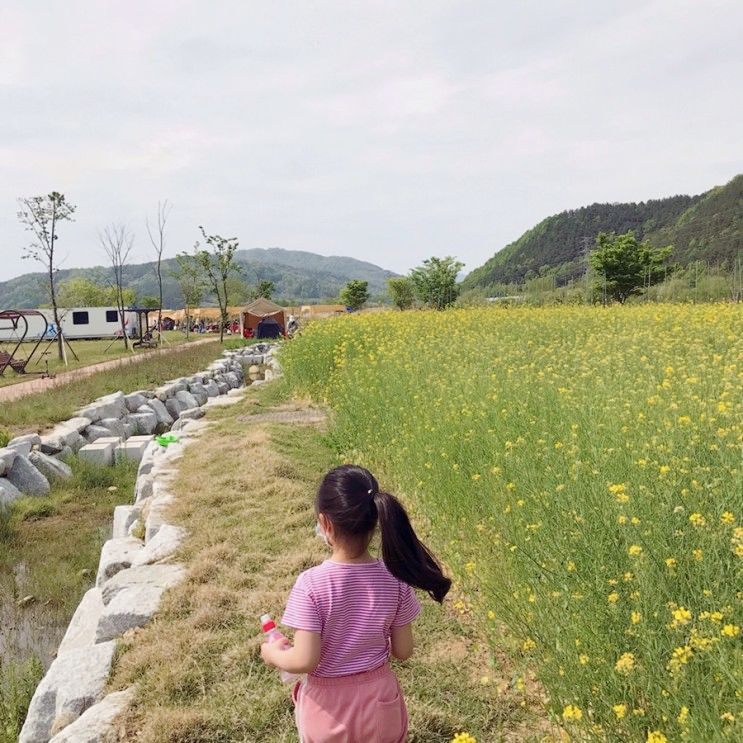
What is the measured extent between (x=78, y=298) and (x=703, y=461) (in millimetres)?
65079

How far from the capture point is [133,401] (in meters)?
12.0

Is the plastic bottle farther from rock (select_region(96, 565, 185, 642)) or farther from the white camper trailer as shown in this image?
the white camper trailer

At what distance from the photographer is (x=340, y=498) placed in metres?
1.84

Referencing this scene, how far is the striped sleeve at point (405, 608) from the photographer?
1.99m

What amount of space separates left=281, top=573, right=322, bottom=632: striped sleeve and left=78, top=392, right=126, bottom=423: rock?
9.37 m

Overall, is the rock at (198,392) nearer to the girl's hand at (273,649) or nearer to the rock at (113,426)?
the rock at (113,426)

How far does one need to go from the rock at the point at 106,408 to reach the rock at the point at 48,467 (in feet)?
7.13

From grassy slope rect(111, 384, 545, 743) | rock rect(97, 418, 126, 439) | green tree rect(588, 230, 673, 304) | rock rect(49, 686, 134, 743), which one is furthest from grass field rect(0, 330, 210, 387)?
green tree rect(588, 230, 673, 304)

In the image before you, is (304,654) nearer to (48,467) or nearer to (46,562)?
(46,562)

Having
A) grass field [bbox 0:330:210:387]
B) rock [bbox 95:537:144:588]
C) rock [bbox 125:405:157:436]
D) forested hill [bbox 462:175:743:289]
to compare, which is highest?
forested hill [bbox 462:175:743:289]

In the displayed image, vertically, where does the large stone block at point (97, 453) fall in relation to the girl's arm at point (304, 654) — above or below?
below

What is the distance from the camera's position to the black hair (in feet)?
6.04

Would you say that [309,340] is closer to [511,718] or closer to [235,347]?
[511,718]

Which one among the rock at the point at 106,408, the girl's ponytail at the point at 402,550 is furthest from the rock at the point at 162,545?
the rock at the point at 106,408
